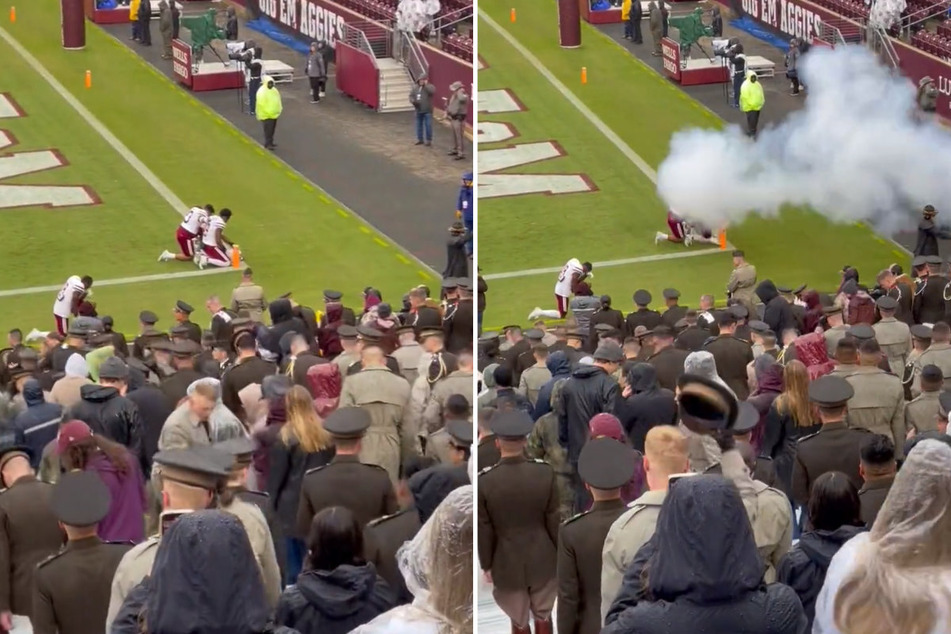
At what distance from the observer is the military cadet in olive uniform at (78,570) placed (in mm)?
7082

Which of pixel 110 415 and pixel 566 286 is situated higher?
pixel 110 415

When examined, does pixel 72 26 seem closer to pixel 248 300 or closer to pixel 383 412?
pixel 248 300

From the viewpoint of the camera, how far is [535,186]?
29.3 metres

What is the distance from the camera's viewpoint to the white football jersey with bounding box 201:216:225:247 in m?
24.5

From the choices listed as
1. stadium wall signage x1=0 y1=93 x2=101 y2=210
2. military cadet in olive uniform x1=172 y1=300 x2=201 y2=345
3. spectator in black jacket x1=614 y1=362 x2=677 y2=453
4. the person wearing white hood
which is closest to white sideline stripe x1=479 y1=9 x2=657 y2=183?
stadium wall signage x1=0 y1=93 x2=101 y2=210

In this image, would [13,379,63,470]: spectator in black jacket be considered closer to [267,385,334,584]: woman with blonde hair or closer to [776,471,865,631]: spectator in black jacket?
[267,385,334,584]: woman with blonde hair

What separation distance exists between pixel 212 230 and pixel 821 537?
1868 cm

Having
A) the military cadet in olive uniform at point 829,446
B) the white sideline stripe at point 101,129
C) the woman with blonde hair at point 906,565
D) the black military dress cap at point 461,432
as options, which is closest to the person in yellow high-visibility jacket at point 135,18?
the white sideline stripe at point 101,129

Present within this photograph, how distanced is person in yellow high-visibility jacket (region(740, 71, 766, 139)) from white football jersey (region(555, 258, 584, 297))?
300 inches

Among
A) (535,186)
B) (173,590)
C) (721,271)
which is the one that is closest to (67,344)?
(173,590)

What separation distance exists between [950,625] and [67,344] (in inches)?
446

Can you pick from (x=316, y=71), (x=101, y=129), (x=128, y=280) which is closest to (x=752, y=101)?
(x=316, y=71)

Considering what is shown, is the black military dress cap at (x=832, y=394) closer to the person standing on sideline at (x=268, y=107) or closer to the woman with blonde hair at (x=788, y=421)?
the woman with blonde hair at (x=788, y=421)

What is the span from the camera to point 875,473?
320 inches
